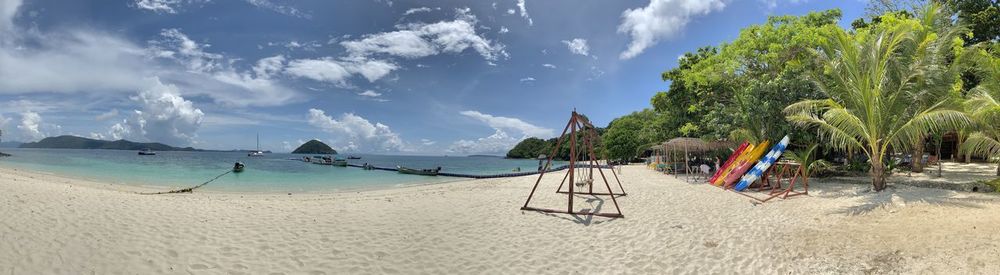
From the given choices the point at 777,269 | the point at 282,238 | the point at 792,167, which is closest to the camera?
the point at 777,269

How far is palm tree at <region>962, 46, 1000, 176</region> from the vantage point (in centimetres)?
828

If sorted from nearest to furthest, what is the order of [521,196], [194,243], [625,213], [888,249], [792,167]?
[888,249] → [194,243] → [625,213] → [521,196] → [792,167]

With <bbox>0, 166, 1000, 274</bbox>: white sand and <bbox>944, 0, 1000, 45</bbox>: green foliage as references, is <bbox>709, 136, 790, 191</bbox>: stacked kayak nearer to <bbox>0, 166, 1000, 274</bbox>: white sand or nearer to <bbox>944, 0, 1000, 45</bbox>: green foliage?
<bbox>0, 166, 1000, 274</bbox>: white sand

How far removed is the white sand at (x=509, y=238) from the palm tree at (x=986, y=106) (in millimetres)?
1736

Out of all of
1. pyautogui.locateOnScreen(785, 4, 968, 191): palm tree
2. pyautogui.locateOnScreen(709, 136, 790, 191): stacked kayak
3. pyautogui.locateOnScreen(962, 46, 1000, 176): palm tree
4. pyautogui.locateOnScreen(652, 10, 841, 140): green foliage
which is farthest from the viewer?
pyautogui.locateOnScreen(652, 10, 841, 140): green foliage

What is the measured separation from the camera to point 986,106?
8.07 m

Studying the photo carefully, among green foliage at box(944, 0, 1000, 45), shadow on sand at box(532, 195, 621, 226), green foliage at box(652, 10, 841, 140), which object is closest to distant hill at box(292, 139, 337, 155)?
green foliage at box(652, 10, 841, 140)

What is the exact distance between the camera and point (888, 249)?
526cm

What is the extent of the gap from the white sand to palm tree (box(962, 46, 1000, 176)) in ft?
5.69

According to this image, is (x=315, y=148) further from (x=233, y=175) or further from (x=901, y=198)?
(x=901, y=198)

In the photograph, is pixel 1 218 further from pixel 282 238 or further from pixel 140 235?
pixel 282 238

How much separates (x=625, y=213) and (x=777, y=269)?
11.7 feet

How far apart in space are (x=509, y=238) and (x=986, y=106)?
9.73 m

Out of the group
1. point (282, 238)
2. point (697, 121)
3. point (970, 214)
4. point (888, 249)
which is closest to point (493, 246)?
point (282, 238)
